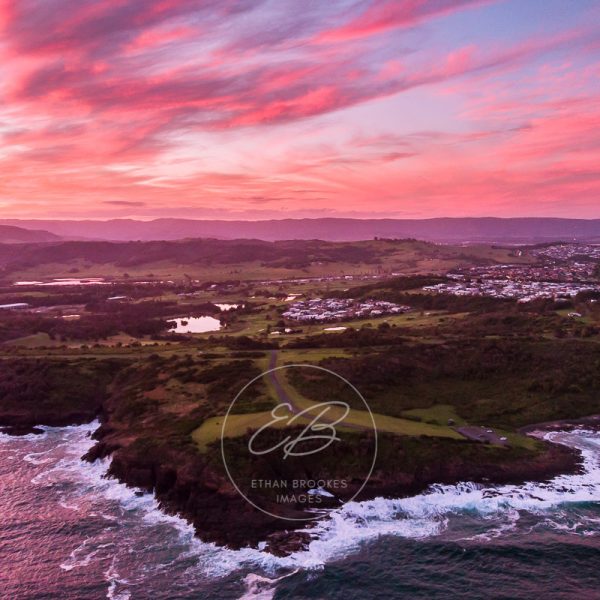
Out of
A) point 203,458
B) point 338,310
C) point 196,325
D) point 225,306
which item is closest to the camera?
point 203,458

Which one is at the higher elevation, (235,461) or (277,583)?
(235,461)

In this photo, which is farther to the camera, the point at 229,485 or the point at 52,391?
the point at 52,391

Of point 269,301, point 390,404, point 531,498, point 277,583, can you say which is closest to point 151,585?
point 277,583

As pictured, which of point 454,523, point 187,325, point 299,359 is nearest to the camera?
point 454,523

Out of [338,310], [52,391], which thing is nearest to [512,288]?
[338,310]

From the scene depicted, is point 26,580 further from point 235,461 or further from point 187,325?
point 187,325

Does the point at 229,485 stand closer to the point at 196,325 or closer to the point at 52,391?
the point at 52,391

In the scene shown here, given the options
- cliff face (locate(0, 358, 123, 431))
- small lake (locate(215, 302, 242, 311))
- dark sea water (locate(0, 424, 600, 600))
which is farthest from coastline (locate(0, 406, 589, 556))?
small lake (locate(215, 302, 242, 311))
